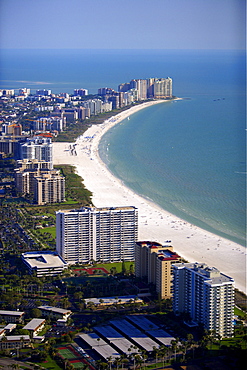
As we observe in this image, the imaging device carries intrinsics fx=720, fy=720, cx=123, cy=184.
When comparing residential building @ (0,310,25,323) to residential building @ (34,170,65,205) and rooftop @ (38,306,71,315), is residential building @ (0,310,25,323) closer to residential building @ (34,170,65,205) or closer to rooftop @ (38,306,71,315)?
rooftop @ (38,306,71,315)

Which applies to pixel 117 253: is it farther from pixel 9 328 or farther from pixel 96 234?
pixel 9 328

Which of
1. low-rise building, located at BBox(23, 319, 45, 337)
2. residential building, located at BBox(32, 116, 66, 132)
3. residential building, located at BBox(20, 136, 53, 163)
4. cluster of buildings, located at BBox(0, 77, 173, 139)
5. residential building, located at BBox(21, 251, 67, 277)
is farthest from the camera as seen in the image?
cluster of buildings, located at BBox(0, 77, 173, 139)

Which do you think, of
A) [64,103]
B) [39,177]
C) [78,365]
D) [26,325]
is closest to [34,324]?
[26,325]

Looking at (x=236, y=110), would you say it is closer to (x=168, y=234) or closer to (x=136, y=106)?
(x=136, y=106)

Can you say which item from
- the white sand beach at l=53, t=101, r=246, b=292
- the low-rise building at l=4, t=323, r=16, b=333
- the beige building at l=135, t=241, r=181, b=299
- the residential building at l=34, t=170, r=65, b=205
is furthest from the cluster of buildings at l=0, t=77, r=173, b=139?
the low-rise building at l=4, t=323, r=16, b=333

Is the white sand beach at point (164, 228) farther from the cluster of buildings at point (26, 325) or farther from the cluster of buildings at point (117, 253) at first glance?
the cluster of buildings at point (26, 325)

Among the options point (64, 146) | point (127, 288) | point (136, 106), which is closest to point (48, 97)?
point (136, 106)
